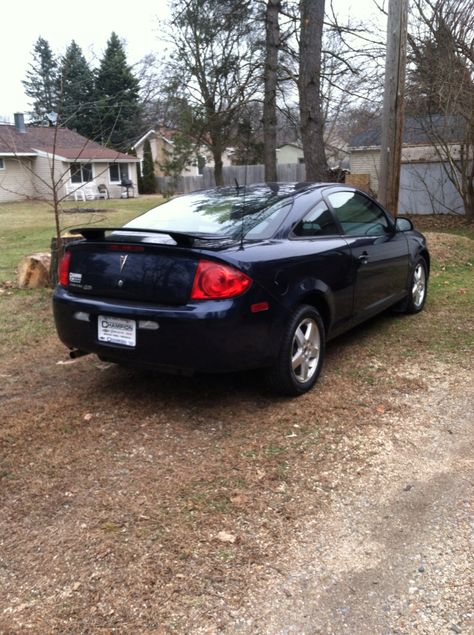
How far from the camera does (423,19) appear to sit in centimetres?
1469

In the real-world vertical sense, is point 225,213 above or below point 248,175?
below

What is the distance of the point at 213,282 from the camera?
3.68m

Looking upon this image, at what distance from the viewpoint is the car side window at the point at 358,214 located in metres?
5.12

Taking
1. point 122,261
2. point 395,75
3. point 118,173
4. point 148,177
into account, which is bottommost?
point 122,261

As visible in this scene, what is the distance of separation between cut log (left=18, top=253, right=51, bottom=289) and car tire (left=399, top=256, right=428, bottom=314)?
15.6ft

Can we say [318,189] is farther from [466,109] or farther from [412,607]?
[466,109]

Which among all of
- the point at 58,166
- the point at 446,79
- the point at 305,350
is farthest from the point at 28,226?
the point at 305,350

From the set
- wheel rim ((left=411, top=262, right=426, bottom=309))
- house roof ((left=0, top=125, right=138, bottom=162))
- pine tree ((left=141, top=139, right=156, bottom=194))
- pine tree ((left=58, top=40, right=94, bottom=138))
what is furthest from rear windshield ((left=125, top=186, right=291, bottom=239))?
pine tree ((left=141, top=139, right=156, bottom=194))

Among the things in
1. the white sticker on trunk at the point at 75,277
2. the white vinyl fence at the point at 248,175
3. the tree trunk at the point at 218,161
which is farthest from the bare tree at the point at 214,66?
the white sticker on trunk at the point at 75,277

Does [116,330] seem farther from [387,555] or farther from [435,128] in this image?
[435,128]

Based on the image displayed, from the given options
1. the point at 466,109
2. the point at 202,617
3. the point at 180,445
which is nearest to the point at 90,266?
the point at 180,445

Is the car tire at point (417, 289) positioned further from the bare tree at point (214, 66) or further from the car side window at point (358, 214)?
the bare tree at point (214, 66)

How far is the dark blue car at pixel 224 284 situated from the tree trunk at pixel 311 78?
677 cm

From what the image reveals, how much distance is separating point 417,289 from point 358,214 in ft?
5.29
